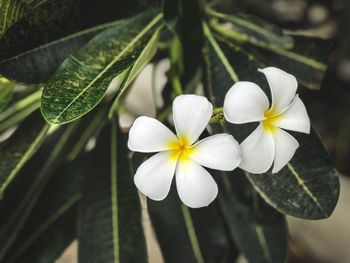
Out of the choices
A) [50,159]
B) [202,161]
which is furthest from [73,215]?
[202,161]

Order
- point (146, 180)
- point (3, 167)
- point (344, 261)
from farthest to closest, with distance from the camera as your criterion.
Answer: point (344, 261)
point (3, 167)
point (146, 180)

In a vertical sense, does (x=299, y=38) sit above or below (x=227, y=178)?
above

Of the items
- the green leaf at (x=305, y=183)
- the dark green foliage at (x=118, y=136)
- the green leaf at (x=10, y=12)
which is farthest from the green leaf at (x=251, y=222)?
the green leaf at (x=10, y=12)

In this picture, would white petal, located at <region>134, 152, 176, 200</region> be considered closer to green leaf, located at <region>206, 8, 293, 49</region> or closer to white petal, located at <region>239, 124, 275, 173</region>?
white petal, located at <region>239, 124, 275, 173</region>

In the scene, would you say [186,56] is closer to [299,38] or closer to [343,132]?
[299,38]

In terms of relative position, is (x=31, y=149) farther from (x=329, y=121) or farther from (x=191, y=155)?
(x=329, y=121)

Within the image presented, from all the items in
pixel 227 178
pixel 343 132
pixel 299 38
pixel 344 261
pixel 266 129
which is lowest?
pixel 344 261

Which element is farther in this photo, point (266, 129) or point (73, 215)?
point (73, 215)

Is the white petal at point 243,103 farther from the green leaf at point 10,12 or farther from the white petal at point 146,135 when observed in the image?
the green leaf at point 10,12
